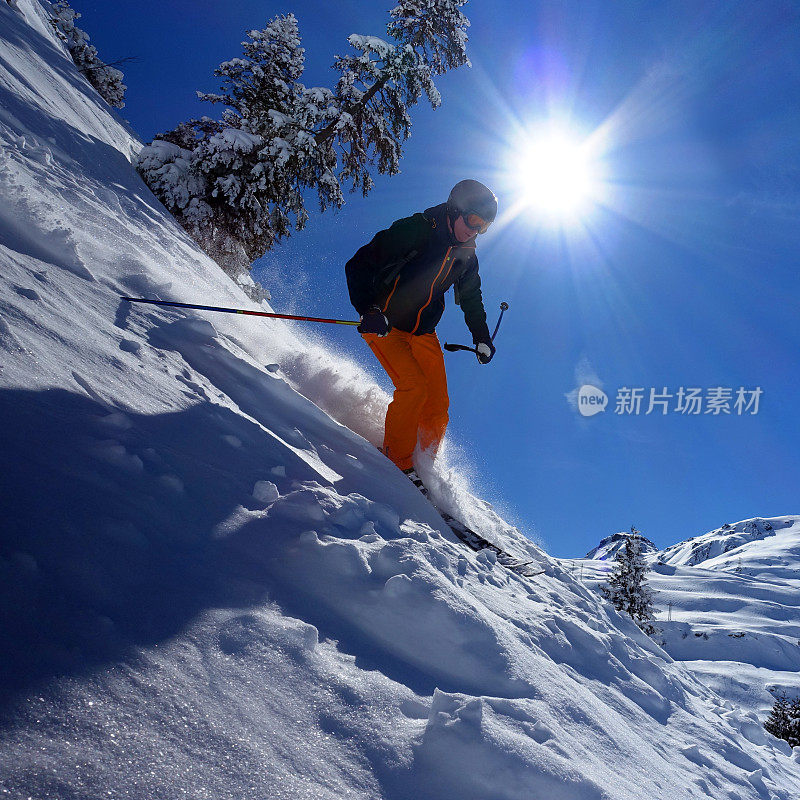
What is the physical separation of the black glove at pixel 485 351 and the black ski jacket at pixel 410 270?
0.87 m

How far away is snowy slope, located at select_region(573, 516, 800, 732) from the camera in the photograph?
5572cm

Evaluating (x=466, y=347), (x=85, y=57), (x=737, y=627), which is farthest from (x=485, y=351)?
(x=737, y=627)

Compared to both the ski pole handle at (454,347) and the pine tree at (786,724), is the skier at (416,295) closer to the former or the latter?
the ski pole handle at (454,347)

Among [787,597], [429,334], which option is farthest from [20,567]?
[787,597]

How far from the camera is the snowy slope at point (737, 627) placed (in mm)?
55719

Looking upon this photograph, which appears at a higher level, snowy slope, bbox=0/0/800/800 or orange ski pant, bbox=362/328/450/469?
orange ski pant, bbox=362/328/450/469

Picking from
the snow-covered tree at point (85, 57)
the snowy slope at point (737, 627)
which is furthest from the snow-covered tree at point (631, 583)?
the snow-covered tree at point (85, 57)

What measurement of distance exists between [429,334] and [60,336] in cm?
340

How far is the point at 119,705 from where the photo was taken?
3.92 ft

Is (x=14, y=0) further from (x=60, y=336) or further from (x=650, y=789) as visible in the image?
(x=650, y=789)

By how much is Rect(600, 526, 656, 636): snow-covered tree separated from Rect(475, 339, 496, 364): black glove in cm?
2757

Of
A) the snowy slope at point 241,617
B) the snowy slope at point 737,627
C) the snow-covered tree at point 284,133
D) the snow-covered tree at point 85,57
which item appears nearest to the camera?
the snowy slope at point 241,617

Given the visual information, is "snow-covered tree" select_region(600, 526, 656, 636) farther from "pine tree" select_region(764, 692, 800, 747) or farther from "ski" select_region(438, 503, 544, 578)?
"ski" select_region(438, 503, 544, 578)

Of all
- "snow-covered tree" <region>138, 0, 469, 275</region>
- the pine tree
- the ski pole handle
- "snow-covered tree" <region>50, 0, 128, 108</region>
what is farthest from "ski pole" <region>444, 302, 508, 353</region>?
the pine tree
